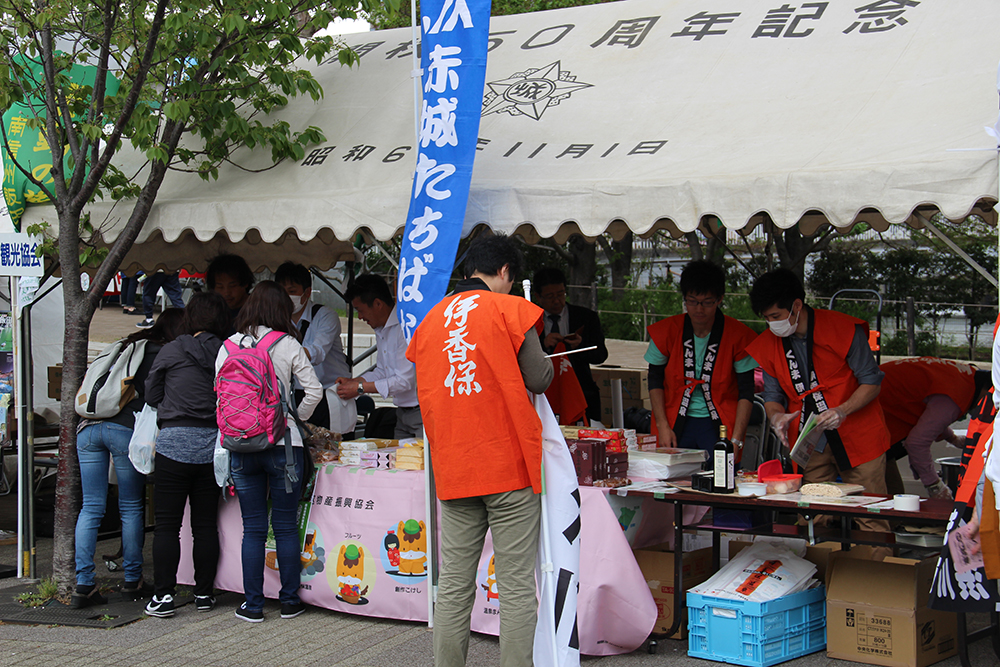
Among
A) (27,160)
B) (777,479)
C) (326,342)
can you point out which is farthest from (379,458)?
(27,160)

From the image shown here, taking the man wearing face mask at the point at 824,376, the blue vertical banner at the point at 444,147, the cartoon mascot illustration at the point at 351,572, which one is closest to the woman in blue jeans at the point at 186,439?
the cartoon mascot illustration at the point at 351,572

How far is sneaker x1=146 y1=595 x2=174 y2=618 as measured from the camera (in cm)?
500

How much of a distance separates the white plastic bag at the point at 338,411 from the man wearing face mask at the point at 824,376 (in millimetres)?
2466

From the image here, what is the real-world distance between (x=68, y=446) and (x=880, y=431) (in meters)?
4.32

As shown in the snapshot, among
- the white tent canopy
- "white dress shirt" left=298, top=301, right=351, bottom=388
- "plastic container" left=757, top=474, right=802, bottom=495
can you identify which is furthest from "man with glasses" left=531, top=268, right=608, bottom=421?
"plastic container" left=757, top=474, right=802, bottom=495

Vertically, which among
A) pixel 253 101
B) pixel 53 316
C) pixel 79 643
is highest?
pixel 253 101

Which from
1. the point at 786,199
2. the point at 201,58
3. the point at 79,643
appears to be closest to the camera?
the point at 786,199

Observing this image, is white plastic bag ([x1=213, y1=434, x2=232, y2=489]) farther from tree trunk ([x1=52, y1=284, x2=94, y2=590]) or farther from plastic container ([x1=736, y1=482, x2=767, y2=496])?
plastic container ([x1=736, y1=482, x2=767, y2=496])

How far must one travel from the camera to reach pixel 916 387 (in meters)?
5.75

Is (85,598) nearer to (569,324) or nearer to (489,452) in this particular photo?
(489,452)

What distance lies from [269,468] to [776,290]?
2622mm

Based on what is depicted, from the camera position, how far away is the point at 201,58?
5.44m

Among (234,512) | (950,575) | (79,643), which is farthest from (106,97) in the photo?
(950,575)

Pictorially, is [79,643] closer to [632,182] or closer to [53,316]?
[632,182]
